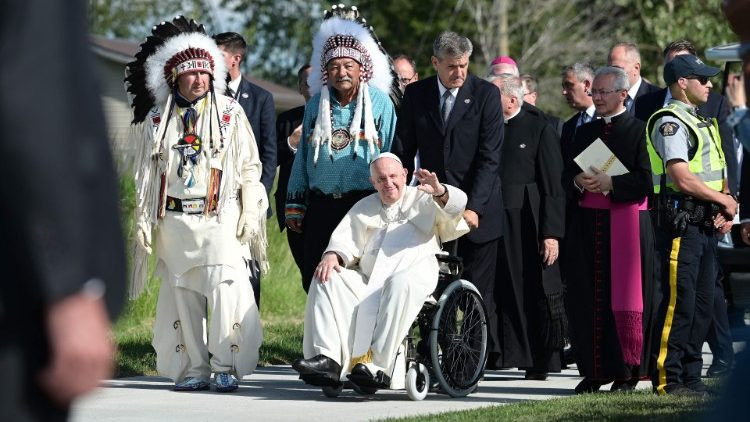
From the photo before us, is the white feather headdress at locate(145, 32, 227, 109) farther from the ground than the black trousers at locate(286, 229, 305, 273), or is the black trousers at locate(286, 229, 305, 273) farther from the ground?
the white feather headdress at locate(145, 32, 227, 109)

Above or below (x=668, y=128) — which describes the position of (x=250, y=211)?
below

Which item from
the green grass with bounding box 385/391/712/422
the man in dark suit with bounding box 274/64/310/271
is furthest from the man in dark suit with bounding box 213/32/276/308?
the green grass with bounding box 385/391/712/422

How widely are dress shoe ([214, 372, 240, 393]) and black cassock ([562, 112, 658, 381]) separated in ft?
6.58

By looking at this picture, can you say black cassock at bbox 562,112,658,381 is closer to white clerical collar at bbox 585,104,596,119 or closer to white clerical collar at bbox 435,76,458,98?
white clerical collar at bbox 435,76,458,98

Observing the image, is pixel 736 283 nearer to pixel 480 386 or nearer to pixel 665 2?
pixel 480 386

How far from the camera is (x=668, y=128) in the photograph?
7.36 m

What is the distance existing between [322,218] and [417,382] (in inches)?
50.5

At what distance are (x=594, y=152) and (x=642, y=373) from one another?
1296mm

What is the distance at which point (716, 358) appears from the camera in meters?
8.05

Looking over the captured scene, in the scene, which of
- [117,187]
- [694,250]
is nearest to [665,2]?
[694,250]

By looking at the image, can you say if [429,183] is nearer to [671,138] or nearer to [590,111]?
[671,138]

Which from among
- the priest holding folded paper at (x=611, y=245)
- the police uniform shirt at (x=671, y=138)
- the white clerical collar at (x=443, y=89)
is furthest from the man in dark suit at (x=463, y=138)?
the police uniform shirt at (x=671, y=138)

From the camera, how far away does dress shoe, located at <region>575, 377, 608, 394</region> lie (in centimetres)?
817

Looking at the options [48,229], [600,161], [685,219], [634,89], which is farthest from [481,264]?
[48,229]
